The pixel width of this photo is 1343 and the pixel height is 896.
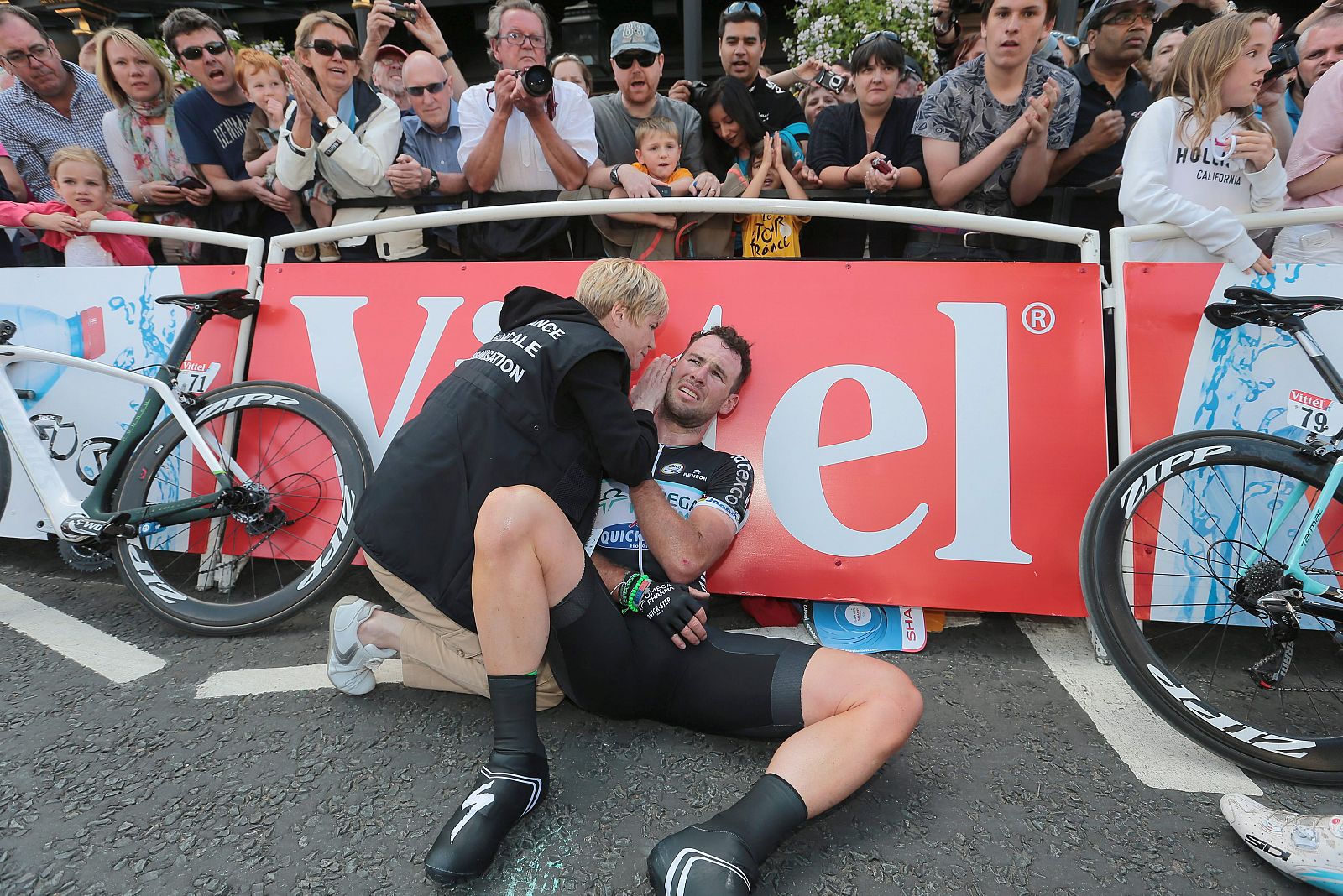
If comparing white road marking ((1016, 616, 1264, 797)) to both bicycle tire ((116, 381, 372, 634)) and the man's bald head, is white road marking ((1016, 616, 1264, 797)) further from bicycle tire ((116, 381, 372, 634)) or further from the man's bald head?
the man's bald head

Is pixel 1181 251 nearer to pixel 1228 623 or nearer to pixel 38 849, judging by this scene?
pixel 1228 623

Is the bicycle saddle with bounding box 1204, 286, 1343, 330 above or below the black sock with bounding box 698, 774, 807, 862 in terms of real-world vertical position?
above

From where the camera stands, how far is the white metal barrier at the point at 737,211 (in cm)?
281

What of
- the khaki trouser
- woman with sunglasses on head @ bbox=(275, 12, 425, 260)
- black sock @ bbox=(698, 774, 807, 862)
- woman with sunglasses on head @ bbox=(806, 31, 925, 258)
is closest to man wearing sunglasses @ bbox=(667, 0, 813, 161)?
woman with sunglasses on head @ bbox=(806, 31, 925, 258)

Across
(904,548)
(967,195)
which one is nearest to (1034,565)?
(904,548)

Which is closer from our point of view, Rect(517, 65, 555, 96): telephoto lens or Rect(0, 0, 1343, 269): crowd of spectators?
Rect(0, 0, 1343, 269): crowd of spectators

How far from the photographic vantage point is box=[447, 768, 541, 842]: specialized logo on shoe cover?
1732 millimetres

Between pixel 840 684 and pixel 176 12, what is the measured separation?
522 centimetres

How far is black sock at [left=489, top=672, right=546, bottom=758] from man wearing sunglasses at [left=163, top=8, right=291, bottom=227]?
11.9 feet

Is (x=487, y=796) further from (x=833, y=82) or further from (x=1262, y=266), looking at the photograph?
(x=833, y=82)

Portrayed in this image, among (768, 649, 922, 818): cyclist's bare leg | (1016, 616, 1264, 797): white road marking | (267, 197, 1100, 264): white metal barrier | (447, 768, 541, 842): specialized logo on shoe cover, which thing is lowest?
(1016, 616, 1264, 797): white road marking

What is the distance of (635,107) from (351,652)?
3319 mm

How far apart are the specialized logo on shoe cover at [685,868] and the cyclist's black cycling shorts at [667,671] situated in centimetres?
47

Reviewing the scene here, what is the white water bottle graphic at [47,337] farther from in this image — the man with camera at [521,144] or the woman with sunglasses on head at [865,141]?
the woman with sunglasses on head at [865,141]
